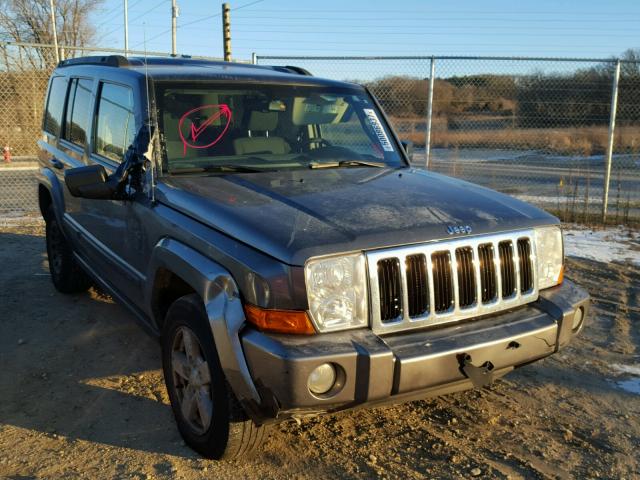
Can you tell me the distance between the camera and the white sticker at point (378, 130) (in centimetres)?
428

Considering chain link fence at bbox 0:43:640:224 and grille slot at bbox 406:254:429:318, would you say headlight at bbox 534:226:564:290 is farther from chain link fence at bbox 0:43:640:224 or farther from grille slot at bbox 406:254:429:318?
chain link fence at bbox 0:43:640:224

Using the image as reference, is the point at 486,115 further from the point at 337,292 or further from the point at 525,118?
the point at 337,292

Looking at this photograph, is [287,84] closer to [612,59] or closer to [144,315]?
[144,315]

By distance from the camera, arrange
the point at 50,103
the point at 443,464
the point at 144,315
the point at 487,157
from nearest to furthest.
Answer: the point at 443,464 → the point at 144,315 → the point at 50,103 → the point at 487,157

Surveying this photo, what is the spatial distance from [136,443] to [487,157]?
19716 mm

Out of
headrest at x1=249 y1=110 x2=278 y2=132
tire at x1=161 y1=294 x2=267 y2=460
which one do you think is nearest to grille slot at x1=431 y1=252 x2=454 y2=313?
tire at x1=161 y1=294 x2=267 y2=460

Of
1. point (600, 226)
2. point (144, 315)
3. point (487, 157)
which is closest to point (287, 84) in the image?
point (144, 315)

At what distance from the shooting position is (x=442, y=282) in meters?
2.75

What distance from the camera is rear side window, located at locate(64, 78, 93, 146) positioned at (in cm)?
455

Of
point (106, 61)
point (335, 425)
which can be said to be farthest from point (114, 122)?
point (335, 425)

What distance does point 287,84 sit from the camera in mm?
4145

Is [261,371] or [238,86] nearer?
[261,371]

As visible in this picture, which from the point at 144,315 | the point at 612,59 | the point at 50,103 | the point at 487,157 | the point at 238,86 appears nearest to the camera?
the point at 144,315

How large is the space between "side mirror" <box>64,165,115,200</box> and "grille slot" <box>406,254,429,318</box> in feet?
5.97
